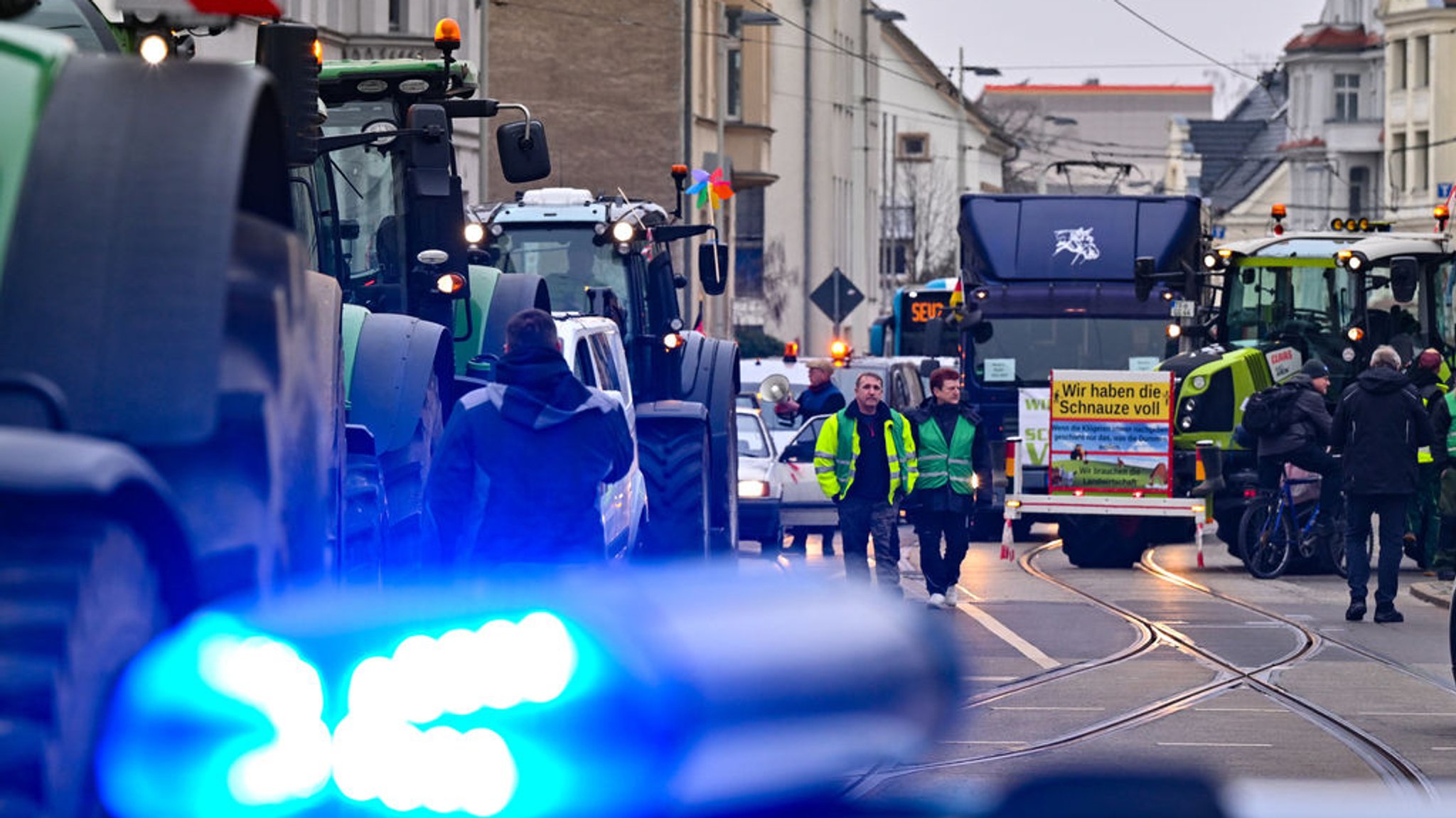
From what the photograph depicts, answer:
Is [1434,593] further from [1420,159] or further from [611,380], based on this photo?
[1420,159]

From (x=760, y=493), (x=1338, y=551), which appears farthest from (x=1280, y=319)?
(x=760, y=493)

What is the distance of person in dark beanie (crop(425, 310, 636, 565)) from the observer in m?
9.00

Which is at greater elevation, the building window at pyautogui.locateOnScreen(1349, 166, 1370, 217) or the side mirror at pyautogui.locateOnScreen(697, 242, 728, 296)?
the building window at pyautogui.locateOnScreen(1349, 166, 1370, 217)

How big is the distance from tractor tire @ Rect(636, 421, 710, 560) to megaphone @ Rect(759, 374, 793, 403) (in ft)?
40.0

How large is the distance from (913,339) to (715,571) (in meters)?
49.3

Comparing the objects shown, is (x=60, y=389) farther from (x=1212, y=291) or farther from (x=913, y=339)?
(x=913, y=339)

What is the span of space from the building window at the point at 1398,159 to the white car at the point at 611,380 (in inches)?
3007

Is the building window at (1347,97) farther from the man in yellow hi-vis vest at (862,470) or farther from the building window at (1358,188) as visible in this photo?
the man in yellow hi-vis vest at (862,470)

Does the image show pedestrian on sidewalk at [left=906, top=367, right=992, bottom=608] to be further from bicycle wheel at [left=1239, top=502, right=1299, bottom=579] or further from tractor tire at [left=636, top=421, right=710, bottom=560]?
bicycle wheel at [left=1239, top=502, right=1299, bottom=579]

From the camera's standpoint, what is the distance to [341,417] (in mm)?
5316

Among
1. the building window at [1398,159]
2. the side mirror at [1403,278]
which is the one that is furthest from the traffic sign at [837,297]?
the building window at [1398,159]

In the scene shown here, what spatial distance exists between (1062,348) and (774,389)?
342 centimetres

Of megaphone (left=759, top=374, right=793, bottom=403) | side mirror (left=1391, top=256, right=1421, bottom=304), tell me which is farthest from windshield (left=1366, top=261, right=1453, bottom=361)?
megaphone (left=759, top=374, right=793, bottom=403)

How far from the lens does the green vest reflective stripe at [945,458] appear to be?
18.2 metres
